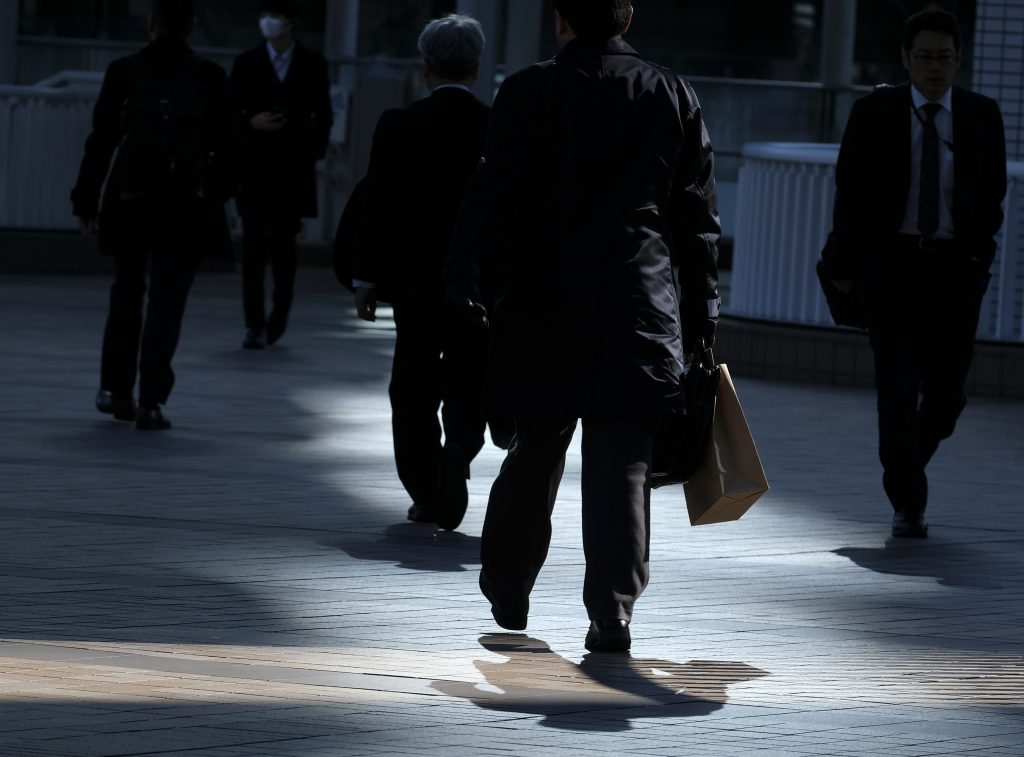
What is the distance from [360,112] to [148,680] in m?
16.5

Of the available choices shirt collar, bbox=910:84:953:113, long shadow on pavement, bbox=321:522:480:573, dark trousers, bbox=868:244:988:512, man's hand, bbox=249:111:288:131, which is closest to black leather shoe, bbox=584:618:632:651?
long shadow on pavement, bbox=321:522:480:573

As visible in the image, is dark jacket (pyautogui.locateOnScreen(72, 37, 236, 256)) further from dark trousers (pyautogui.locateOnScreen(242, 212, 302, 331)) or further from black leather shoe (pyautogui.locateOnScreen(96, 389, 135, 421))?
dark trousers (pyautogui.locateOnScreen(242, 212, 302, 331))

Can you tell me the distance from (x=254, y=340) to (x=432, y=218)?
21.9ft

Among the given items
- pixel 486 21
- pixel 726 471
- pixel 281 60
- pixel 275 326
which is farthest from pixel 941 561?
pixel 486 21

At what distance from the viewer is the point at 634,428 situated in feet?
20.1

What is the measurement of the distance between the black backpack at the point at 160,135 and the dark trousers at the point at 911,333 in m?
3.49

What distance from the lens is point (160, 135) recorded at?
10688 millimetres

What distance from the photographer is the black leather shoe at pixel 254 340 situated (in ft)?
48.1

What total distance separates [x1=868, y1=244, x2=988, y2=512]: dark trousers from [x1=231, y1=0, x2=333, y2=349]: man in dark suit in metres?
6.78

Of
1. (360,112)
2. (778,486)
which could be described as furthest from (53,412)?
(360,112)

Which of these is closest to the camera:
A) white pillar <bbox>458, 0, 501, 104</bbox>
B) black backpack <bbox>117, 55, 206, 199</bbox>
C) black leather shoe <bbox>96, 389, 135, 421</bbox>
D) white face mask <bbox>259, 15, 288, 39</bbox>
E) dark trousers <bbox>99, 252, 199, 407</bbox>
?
black backpack <bbox>117, 55, 206, 199</bbox>

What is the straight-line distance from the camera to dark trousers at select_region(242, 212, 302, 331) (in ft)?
48.3

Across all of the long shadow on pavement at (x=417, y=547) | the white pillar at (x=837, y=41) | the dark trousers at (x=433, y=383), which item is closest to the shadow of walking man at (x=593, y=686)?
the long shadow on pavement at (x=417, y=547)

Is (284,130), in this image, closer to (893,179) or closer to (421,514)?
(421,514)
